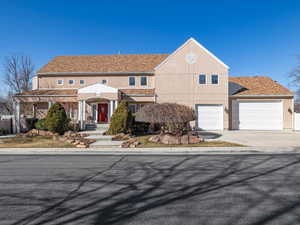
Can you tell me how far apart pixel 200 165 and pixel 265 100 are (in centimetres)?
1561

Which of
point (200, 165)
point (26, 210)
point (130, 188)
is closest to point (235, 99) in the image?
point (200, 165)

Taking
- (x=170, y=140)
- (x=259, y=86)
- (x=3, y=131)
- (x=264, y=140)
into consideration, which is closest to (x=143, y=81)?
(x=170, y=140)

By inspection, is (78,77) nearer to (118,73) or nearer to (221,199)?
(118,73)

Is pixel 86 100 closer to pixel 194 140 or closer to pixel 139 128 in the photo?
pixel 139 128

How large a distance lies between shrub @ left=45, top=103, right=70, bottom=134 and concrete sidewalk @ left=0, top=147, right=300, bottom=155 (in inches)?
175

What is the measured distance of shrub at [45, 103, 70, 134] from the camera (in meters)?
14.5

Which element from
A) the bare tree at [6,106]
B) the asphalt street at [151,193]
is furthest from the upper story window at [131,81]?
the bare tree at [6,106]

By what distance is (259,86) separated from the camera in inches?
776

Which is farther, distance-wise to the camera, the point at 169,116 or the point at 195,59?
the point at 195,59

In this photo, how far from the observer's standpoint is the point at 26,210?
3.56 metres

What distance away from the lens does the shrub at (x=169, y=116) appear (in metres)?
11.9

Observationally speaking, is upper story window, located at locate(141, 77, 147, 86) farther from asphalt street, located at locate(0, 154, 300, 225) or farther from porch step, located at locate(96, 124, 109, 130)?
asphalt street, located at locate(0, 154, 300, 225)

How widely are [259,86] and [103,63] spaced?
18910mm

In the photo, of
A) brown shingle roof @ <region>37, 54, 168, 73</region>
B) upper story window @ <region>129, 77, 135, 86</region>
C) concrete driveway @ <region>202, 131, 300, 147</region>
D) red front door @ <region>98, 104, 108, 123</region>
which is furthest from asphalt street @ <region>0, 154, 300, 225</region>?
brown shingle roof @ <region>37, 54, 168, 73</region>
